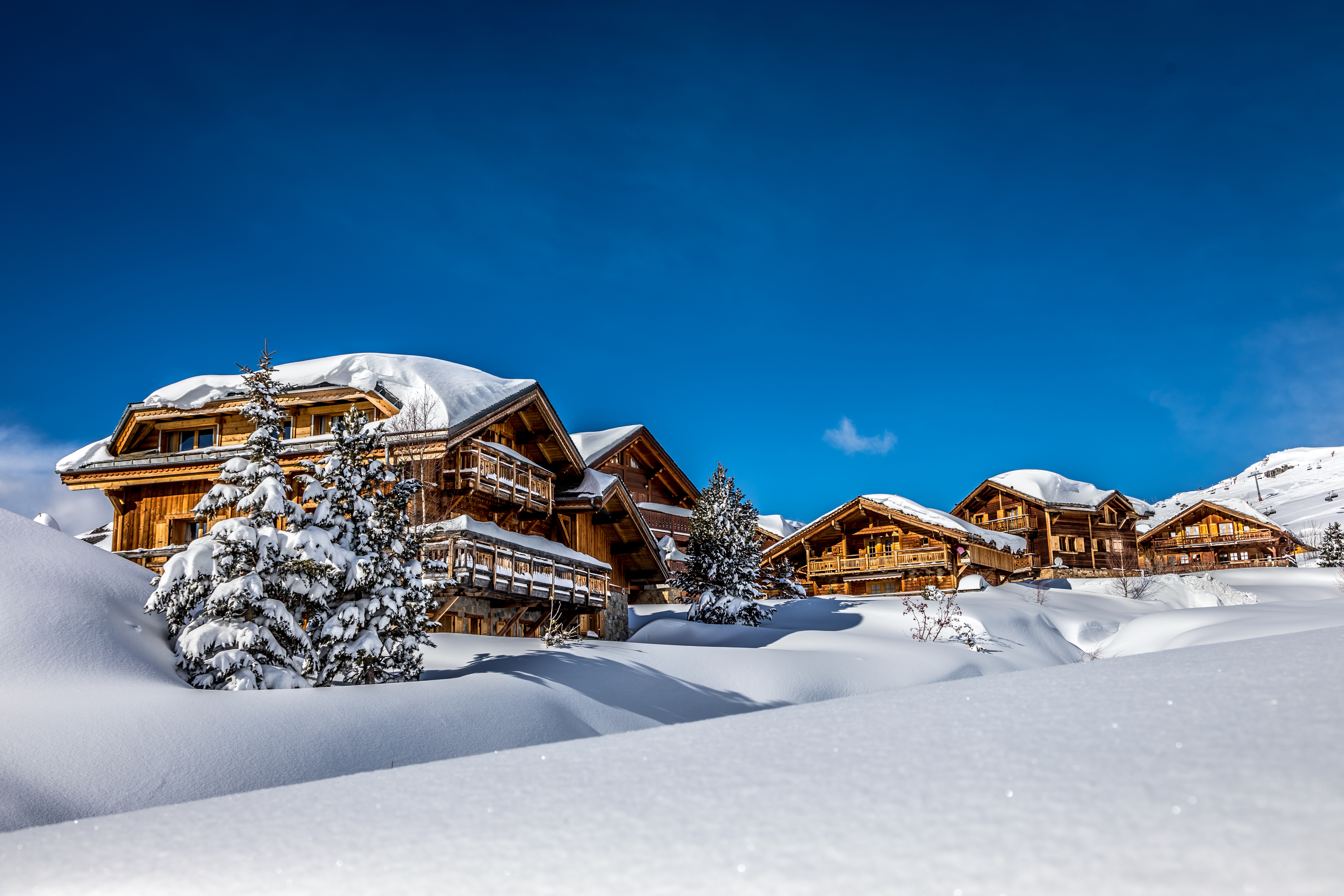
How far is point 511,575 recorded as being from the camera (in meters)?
20.2

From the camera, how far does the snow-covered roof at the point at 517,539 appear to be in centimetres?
1894

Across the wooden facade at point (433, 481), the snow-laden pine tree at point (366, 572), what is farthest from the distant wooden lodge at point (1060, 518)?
the snow-laden pine tree at point (366, 572)

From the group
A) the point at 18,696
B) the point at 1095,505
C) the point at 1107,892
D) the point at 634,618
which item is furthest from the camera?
the point at 1095,505

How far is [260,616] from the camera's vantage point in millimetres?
11883

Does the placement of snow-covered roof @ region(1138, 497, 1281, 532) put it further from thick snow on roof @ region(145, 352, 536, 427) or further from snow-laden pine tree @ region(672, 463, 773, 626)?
thick snow on roof @ region(145, 352, 536, 427)

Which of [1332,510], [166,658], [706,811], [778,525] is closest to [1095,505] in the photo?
[778,525]

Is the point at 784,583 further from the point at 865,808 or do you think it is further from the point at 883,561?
the point at 865,808

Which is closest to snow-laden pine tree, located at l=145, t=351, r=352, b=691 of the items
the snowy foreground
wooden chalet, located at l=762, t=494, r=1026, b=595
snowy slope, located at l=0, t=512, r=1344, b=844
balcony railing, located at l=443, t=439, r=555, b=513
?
snowy slope, located at l=0, t=512, r=1344, b=844

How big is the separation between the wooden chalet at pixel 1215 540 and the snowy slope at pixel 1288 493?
0.68 m

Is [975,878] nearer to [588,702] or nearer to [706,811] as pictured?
[706,811]

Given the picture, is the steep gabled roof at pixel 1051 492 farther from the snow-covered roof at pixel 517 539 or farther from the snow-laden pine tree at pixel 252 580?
the snow-laden pine tree at pixel 252 580

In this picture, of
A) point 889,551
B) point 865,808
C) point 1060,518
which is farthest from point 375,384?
point 1060,518

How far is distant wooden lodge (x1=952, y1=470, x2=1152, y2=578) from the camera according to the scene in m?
52.5

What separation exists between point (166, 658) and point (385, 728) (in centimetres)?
313
